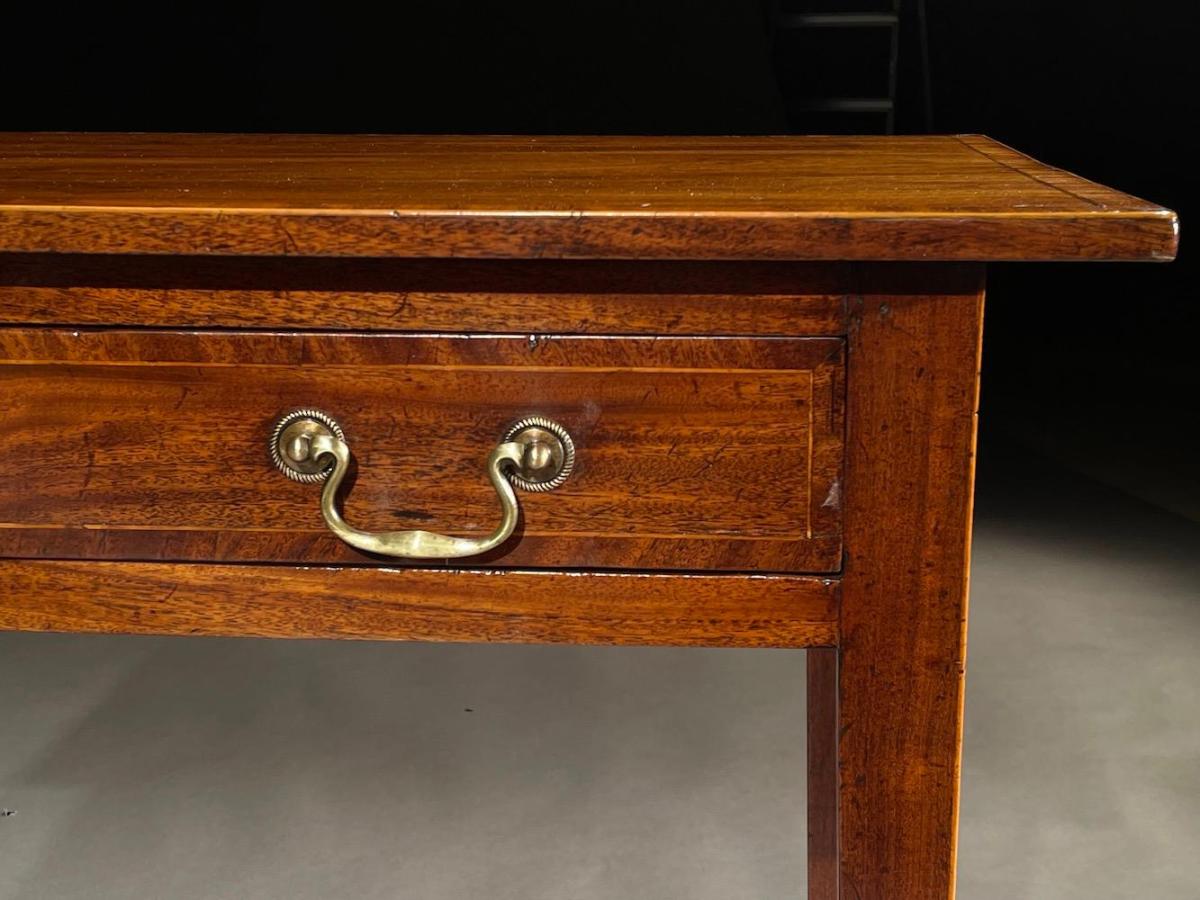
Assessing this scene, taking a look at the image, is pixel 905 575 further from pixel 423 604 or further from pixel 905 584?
pixel 423 604

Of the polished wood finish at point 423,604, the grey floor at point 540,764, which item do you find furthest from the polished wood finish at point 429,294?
the grey floor at point 540,764

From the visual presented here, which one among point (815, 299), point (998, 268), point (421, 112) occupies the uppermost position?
point (815, 299)

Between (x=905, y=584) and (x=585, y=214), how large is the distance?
0.25m

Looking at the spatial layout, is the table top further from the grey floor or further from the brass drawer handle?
the grey floor

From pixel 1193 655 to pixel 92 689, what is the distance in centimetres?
132

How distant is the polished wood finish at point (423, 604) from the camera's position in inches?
31.9

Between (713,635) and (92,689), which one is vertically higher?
(713,635)

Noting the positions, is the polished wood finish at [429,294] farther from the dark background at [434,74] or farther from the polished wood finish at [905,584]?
the dark background at [434,74]

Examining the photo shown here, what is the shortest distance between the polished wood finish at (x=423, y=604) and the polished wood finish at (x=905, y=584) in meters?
0.03

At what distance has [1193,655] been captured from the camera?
6.09 feet

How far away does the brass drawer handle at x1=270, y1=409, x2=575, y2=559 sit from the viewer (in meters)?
0.78

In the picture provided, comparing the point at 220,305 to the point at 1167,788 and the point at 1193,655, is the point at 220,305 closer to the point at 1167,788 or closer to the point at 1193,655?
the point at 1167,788

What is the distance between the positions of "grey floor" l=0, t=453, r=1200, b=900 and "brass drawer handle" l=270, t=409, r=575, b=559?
73 centimetres

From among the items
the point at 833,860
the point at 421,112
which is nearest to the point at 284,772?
the point at 833,860
